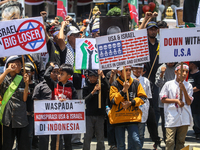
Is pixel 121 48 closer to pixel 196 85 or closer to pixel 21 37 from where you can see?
pixel 21 37

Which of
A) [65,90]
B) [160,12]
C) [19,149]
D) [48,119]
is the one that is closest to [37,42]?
[65,90]

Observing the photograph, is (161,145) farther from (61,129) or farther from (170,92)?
(61,129)

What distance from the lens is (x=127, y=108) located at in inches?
227

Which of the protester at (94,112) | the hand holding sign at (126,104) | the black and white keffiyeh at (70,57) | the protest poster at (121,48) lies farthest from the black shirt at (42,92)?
the hand holding sign at (126,104)

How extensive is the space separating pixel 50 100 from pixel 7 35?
123cm

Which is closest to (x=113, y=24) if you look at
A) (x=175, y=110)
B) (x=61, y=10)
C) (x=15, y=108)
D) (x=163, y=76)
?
(x=163, y=76)

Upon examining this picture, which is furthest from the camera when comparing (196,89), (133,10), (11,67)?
(133,10)

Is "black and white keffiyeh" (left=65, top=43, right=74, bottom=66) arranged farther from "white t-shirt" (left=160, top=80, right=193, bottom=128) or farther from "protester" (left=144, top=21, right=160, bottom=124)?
"white t-shirt" (left=160, top=80, right=193, bottom=128)

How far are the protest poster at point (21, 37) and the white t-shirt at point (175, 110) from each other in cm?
220

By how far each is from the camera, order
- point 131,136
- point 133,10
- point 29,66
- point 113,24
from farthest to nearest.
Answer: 1. point 133,10
2. point 113,24
3. point 29,66
4. point 131,136

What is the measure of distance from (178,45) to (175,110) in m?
1.08

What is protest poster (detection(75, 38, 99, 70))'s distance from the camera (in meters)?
A: 6.29

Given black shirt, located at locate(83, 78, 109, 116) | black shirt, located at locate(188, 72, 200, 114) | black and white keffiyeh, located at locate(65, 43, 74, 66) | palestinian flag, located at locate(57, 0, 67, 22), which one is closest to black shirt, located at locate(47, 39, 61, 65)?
black and white keffiyeh, located at locate(65, 43, 74, 66)

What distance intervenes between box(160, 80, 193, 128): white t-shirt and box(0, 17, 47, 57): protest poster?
2.20 m
